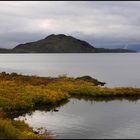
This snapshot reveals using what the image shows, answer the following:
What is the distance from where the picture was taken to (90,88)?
2566 inches

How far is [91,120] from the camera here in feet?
141

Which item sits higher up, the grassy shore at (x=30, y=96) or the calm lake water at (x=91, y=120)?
the grassy shore at (x=30, y=96)

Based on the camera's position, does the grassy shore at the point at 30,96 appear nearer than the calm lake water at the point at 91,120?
Yes

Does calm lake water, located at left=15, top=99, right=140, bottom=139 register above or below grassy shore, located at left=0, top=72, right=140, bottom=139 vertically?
below

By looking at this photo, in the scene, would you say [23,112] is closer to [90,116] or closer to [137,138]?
[90,116]

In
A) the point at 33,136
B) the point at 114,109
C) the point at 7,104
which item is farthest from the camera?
the point at 114,109

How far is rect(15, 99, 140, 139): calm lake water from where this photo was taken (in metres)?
35.9

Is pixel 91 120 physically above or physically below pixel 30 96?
below

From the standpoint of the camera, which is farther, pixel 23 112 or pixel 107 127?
pixel 23 112

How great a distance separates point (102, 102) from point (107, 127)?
18337mm

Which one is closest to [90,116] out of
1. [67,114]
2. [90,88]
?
[67,114]

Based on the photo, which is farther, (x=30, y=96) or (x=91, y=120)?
(x=30, y=96)

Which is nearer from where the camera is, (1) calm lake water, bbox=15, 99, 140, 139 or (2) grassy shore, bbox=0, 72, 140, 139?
(2) grassy shore, bbox=0, 72, 140, 139

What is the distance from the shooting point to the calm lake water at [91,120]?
3589cm
